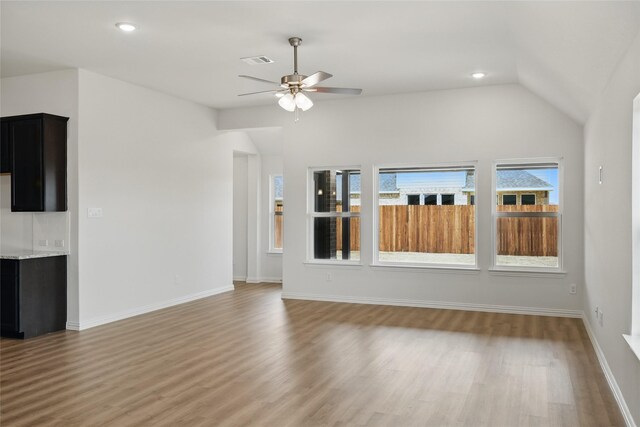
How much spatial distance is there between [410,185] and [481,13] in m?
3.28

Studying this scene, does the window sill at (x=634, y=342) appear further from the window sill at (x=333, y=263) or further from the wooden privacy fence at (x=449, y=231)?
the window sill at (x=333, y=263)

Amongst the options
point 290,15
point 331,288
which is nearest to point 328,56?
point 290,15

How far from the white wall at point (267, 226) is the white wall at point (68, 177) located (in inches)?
160

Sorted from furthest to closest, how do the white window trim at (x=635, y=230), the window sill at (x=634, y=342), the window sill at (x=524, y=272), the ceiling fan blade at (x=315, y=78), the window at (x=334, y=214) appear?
1. the window at (x=334, y=214)
2. the window sill at (x=524, y=272)
3. the ceiling fan blade at (x=315, y=78)
4. the white window trim at (x=635, y=230)
5. the window sill at (x=634, y=342)

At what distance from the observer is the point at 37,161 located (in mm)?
5559

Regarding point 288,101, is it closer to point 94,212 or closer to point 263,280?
point 94,212

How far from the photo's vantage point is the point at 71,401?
3520 millimetres

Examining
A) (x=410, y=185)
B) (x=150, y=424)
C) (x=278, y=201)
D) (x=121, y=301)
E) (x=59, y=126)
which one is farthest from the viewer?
(x=278, y=201)

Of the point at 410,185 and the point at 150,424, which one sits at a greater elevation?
the point at 410,185

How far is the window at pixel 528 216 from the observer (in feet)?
21.1

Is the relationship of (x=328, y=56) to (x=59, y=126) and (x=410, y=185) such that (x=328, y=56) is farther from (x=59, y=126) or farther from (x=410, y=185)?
(x=59, y=126)

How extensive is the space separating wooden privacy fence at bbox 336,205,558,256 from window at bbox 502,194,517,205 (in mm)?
64

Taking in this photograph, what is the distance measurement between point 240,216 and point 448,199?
13.8 ft

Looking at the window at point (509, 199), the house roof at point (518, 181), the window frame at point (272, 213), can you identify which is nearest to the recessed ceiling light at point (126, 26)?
the house roof at point (518, 181)
